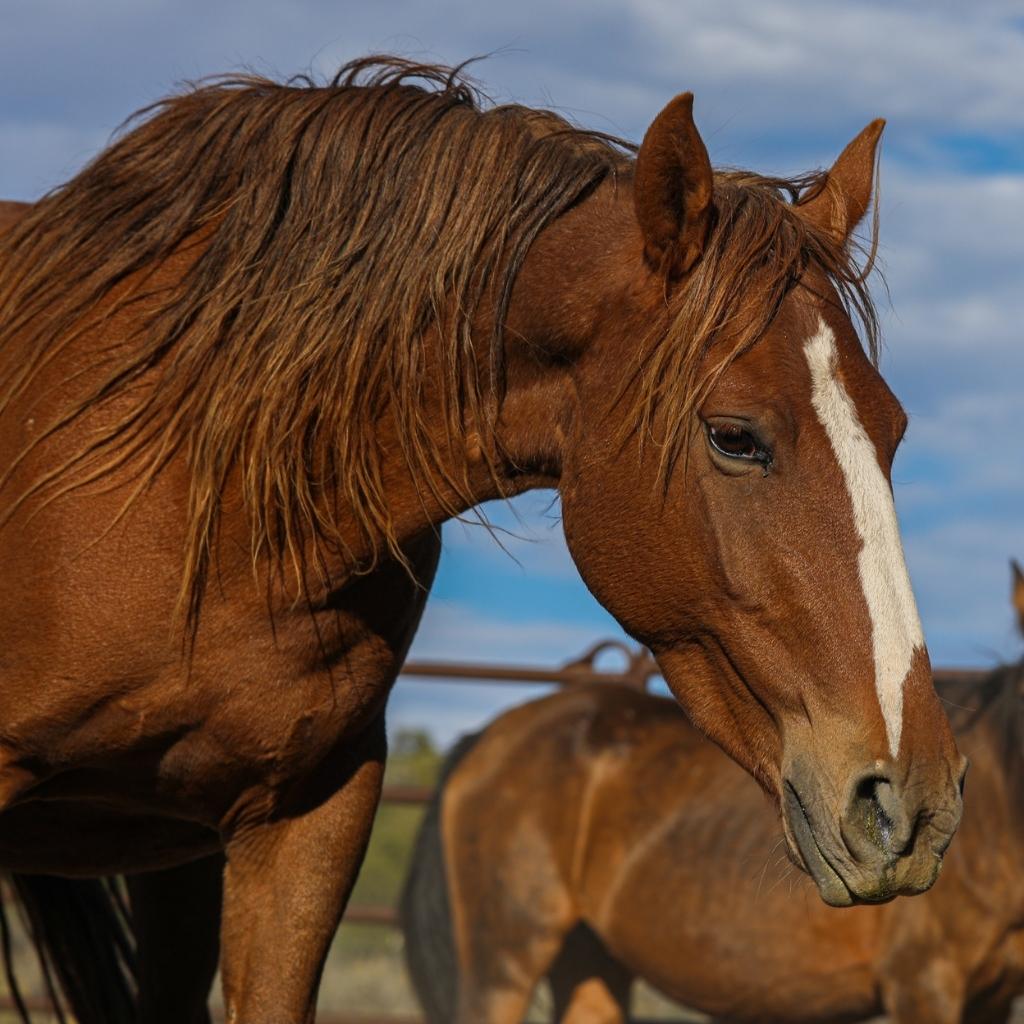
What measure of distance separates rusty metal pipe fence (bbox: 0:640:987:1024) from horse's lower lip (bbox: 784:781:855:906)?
215 inches

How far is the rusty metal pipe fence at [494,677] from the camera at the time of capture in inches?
309

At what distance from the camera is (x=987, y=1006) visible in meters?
6.68

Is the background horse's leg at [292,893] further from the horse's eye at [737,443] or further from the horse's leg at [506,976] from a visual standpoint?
the horse's leg at [506,976]

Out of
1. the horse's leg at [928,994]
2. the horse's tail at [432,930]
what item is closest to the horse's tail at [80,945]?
the horse's leg at [928,994]

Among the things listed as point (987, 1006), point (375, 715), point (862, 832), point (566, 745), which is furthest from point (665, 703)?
point (862, 832)

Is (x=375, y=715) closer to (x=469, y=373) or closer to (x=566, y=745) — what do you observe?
(x=469, y=373)

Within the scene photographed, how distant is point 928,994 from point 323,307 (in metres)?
4.90

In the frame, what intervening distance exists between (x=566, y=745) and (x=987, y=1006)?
2.17m

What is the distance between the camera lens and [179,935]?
327 centimetres

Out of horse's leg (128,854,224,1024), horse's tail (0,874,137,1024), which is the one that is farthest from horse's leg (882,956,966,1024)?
horse's leg (128,854,224,1024)

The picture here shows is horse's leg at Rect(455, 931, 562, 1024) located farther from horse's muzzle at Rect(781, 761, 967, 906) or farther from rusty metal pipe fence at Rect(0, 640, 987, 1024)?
horse's muzzle at Rect(781, 761, 967, 906)

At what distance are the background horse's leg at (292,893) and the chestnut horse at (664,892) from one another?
4.00m

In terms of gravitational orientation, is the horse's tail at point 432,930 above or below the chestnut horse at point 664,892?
below

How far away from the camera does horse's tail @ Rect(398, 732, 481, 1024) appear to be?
26.7 feet
